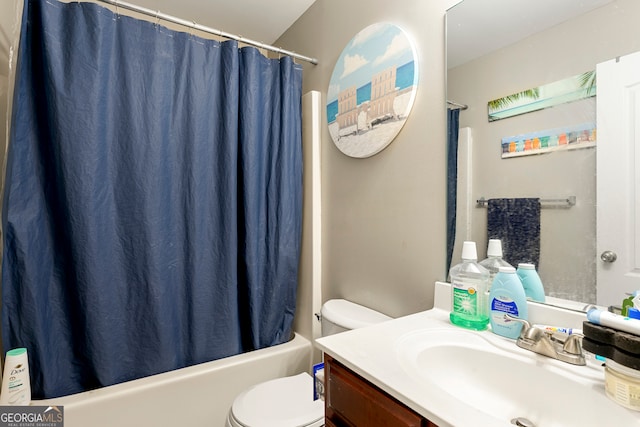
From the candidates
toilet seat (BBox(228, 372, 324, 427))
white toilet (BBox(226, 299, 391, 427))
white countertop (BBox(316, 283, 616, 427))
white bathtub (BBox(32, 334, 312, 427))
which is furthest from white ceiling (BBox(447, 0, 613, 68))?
white bathtub (BBox(32, 334, 312, 427))

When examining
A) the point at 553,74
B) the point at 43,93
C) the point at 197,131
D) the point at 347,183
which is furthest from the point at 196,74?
the point at 553,74

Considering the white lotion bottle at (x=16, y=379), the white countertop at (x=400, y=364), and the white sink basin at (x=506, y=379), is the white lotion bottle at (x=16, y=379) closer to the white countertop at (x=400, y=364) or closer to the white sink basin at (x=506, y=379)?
the white countertop at (x=400, y=364)

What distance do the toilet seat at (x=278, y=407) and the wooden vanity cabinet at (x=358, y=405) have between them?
1.28 ft

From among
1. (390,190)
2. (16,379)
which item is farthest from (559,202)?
(16,379)

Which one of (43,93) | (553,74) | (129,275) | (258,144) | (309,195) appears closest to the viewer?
(553,74)

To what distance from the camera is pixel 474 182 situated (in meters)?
0.95

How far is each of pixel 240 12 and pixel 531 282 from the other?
190 centimetres

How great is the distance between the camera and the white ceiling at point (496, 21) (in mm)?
776

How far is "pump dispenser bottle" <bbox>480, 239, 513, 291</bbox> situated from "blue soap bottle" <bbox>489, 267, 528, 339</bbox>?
0.07 metres

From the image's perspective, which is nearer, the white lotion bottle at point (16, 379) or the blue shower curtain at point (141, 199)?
the white lotion bottle at point (16, 379)

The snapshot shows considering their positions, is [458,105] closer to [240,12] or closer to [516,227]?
[516,227]

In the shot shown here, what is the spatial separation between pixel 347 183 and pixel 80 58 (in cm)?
118

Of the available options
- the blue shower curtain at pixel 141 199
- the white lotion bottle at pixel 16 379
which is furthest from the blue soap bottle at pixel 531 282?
the white lotion bottle at pixel 16 379

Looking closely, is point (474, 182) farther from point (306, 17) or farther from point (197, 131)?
point (306, 17)
